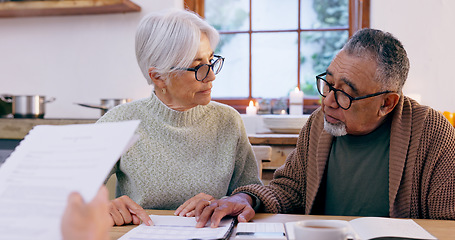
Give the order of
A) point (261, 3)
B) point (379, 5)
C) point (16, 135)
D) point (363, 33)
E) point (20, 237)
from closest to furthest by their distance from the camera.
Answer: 1. point (20, 237)
2. point (363, 33)
3. point (16, 135)
4. point (379, 5)
5. point (261, 3)

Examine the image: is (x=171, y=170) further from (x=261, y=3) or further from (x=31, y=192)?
(x=261, y=3)

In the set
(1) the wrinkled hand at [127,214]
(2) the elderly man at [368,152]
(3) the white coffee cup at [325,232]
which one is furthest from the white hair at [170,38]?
(3) the white coffee cup at [325,232]

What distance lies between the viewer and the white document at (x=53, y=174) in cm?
45

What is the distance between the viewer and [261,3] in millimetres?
3400

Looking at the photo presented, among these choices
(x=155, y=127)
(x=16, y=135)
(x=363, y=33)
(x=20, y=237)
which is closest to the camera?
(x=20, y=237)

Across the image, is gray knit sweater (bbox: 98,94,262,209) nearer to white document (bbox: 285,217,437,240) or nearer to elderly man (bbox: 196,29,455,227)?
elderly man (bbox: 196,29,455,227)

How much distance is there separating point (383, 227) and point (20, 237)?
0.69 m

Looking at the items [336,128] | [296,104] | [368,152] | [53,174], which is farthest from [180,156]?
[296,104]

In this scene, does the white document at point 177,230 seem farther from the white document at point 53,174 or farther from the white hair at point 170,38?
the white hair at point 170,38

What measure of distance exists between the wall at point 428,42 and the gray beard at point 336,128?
193 cm

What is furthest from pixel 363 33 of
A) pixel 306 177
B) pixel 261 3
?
pixel 261 3

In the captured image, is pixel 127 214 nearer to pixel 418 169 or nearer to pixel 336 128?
pixel 336 128

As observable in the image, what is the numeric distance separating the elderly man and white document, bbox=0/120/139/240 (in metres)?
0.65

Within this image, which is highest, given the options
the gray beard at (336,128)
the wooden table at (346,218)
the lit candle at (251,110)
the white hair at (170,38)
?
the white hair at (170,38)
